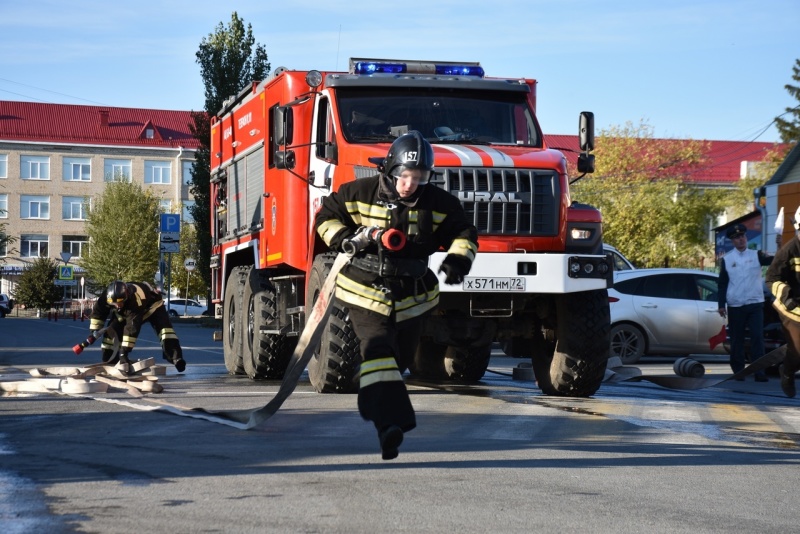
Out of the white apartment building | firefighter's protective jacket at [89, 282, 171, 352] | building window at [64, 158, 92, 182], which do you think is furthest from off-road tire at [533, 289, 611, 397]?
building window at [64, 158, 92, 182]

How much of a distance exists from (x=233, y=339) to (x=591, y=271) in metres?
5.87

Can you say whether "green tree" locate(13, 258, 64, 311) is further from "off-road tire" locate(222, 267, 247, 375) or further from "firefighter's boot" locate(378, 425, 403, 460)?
"firefighter's boot" locate(378, 425, 403, 460)

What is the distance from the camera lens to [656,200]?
54.3m

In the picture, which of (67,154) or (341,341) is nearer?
(341,341)

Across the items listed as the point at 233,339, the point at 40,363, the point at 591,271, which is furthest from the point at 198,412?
the point at 40,363

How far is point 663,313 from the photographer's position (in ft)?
60.7

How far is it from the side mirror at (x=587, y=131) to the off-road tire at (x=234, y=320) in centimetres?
470

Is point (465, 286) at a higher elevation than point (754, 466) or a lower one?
higher

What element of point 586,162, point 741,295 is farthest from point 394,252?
point 741,295

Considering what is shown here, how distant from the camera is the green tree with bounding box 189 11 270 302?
45.9 metres

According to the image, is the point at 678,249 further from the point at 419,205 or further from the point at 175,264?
the point at 419,205

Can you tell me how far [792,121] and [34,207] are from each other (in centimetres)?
5709

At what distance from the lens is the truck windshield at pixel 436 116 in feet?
38.5

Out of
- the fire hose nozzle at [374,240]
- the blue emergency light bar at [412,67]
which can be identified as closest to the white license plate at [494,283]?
the blue emergency light bar at [412,67]
